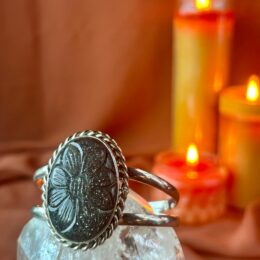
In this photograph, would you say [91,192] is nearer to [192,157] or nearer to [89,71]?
[192,157]

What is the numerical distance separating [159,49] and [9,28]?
0.65ft

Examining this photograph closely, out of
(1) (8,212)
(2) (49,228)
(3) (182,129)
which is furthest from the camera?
(3) (182,129)

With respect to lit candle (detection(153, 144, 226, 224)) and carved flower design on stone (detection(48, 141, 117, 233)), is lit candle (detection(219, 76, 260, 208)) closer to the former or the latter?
lit candle (detection(153, 144, 226, 224))

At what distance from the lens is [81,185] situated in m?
0.43

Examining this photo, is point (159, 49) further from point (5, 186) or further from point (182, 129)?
point (5, 186)

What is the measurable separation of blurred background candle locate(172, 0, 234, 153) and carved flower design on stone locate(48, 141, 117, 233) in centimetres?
31

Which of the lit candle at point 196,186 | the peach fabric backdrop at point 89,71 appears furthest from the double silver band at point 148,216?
the peach fabric backdrop at point 89,71

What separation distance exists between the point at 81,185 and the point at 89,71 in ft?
1.30

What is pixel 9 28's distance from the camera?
31.0 inches

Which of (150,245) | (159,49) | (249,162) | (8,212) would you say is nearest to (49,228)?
(150,245)

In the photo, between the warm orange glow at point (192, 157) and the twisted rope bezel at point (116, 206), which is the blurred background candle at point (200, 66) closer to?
the warm orange glow at point (192, 157)

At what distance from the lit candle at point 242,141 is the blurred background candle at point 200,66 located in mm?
33

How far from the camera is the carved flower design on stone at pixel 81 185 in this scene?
1.38ft

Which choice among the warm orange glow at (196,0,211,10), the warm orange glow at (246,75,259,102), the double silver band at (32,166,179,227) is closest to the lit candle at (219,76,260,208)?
the warm orange glow at (246,75,259,102)
